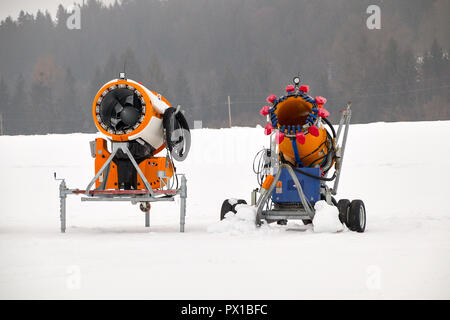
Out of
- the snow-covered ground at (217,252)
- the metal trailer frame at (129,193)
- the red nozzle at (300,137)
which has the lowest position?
the snow-covered ground at (217,252)

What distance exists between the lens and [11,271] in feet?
19.4

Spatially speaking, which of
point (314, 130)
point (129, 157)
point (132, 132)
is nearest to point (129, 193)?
point (129, 157)

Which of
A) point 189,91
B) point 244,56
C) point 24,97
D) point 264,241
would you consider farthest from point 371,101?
point 264,241

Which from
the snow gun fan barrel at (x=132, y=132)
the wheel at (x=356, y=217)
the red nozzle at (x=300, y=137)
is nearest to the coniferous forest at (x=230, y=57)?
the snow gun fan barrel at (x=132, y=132)

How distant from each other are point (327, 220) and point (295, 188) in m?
0.84

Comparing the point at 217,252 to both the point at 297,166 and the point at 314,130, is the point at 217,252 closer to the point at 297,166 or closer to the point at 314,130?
the point at 314,130

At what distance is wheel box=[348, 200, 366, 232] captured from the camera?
8.95 metres

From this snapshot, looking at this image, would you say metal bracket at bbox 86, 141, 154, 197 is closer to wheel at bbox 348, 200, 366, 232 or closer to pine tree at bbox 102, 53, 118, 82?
wheel at bbox 348, 200, 366, 232

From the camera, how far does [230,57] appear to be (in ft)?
310

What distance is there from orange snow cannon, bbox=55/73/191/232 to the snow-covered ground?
19.9 inches

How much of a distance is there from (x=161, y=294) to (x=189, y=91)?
78.0m

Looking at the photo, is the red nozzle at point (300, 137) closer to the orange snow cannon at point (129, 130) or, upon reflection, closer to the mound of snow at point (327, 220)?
the mound of snow at point (327, 220)

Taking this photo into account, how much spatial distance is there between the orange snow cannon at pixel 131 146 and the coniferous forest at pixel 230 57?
52140 mm

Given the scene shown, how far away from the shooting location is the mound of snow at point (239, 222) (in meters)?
8.95
